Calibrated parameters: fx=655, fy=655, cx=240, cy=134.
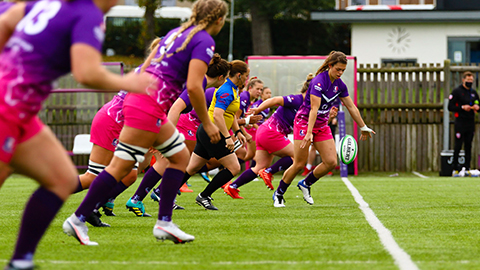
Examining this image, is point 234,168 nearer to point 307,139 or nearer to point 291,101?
point 307,139

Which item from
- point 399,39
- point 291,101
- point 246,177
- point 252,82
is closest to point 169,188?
point 246,177

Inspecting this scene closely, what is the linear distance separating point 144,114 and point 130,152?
1.00 ft

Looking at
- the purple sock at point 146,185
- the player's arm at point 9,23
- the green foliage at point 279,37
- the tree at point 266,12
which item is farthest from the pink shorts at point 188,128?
the green foliage at point 279,37

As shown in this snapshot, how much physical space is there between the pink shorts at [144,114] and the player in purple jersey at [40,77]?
1.28 m

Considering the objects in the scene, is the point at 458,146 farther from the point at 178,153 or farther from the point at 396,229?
the point at 178,153

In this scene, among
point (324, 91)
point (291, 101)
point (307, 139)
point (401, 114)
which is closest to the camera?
point (307, 139)

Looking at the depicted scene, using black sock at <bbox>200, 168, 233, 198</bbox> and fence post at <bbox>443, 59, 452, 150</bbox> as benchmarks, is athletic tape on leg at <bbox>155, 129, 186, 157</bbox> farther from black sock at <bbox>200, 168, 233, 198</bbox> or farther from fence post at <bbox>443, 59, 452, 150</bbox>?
fence post at <bbox>443, 59, 452, 150</bbox>

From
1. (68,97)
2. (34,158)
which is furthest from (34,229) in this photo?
(68,97)

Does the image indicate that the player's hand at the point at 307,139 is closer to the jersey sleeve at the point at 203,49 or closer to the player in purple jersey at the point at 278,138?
the player in purple jersey at the point at 278,138

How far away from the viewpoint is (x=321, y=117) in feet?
26.4

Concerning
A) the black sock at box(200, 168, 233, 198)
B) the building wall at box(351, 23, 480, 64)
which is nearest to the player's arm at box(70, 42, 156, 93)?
the black sock at box(200, 168, 233, 198)

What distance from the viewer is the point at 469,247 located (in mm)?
4770

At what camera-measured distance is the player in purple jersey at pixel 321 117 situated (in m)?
7.76

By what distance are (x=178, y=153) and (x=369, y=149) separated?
1189cm
